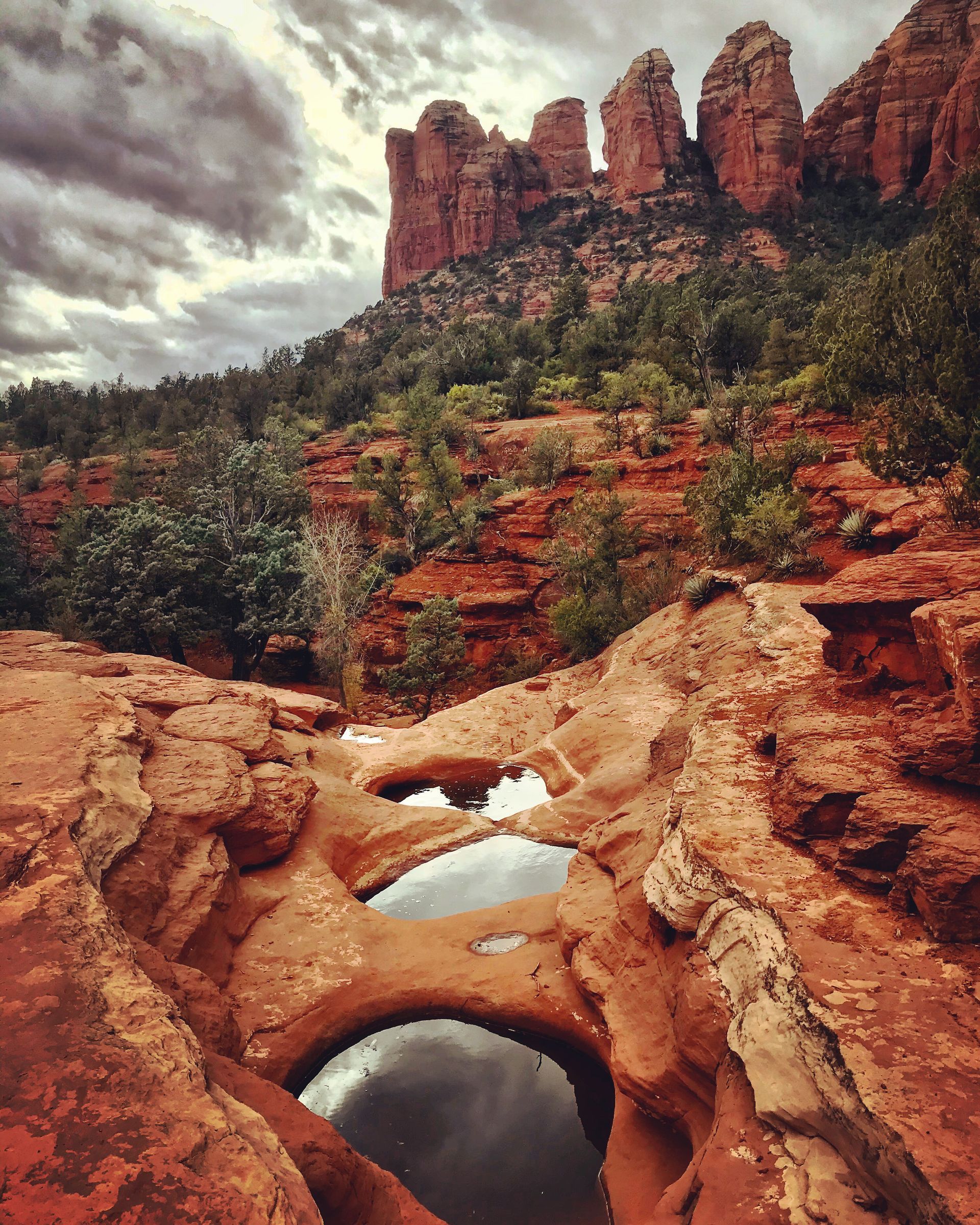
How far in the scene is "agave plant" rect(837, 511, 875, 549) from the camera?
11734 millimetres

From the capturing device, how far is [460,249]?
7994 centimetres

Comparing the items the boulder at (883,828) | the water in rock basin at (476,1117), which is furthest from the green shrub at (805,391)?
the water in rock basin at (476,1117)

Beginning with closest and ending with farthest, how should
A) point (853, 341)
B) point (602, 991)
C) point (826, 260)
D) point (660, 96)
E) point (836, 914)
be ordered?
1. point (836, 914)
2. point (602, 991)
3. point (853, 341)
4. point (826, 260)
5. point (660, 96)

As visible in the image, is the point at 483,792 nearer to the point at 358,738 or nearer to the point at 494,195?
the point at 358,738

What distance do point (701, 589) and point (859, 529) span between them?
3.30 meters

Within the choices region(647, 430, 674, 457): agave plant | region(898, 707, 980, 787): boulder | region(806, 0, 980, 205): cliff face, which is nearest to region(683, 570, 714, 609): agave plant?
region(898, 707, 980, 787): boulder

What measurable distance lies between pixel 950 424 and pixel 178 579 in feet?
70.2

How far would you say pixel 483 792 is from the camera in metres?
12.6

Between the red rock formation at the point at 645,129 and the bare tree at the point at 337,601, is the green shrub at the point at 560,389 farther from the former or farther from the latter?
the red rock formation at the point at 645,129

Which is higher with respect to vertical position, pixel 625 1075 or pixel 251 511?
pixel 251 511

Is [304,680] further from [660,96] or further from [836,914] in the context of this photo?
[660,96]


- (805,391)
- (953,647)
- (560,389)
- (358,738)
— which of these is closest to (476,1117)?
(953,647)

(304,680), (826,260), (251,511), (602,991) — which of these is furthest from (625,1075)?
(826,260)

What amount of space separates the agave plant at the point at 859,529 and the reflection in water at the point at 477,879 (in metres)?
7.91
